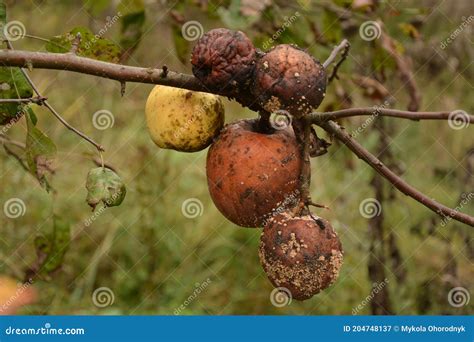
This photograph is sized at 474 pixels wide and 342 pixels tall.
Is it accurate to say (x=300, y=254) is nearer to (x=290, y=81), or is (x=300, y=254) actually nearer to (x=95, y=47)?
(x=290, y=81)

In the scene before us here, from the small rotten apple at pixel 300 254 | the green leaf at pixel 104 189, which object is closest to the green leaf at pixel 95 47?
the green leaf at pixel 104 189

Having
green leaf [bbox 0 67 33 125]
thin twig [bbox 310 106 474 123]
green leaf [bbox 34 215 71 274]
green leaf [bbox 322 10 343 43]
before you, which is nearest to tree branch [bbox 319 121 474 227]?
thin twig [bbox 310 106 474 123]

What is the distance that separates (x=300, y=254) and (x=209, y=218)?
259 centimetres

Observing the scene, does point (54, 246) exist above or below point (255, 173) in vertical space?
below

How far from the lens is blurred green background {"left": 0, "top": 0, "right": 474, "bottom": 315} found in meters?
2.73

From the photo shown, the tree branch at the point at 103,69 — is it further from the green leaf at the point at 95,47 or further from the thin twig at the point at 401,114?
the green leaf at the point at 95,47

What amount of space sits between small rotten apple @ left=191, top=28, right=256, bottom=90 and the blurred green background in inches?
36.7

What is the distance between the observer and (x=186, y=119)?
1.47 metres

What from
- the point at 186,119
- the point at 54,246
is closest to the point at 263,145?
the point at 186,119

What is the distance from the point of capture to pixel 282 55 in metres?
1.27

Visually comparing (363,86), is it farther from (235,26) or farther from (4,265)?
(4,265)

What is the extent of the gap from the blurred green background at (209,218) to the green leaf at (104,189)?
0.97 meters

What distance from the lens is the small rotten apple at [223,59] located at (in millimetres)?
1307

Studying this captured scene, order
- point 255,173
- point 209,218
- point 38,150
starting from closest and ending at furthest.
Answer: point 255,173, point 38,150, point 209,218
